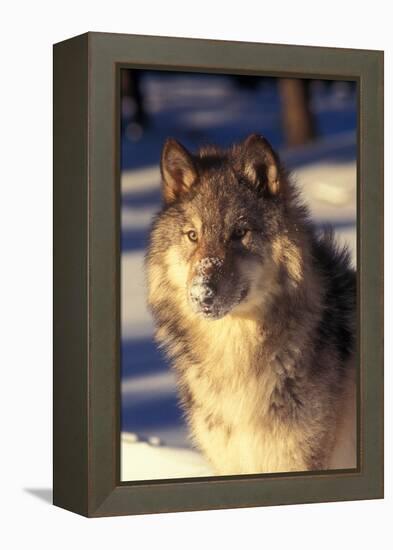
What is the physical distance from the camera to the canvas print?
784cm

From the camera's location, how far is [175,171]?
26.0ft

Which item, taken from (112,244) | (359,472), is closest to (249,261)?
(112,244)

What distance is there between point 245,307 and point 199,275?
0.32 metres

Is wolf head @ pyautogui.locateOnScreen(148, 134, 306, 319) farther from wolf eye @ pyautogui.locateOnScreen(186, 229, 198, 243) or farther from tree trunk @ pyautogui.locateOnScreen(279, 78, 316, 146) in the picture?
tree trunk @ pyautogui.locateOnScreen(279, 78, 316, 146)

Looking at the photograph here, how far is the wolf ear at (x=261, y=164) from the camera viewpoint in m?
8.02

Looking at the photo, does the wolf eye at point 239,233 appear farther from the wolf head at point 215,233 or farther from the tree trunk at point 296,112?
the tree trunk at point 296,112

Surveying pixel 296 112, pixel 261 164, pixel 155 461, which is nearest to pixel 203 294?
pixel 261 164

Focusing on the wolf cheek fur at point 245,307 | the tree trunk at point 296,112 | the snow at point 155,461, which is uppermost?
the tree trunk at point 296,112

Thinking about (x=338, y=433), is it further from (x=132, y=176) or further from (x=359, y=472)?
(x=132, y=176)

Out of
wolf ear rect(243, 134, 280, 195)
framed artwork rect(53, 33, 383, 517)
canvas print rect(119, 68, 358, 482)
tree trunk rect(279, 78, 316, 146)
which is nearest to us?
framed artwork rect(53, 33, 383, 517)

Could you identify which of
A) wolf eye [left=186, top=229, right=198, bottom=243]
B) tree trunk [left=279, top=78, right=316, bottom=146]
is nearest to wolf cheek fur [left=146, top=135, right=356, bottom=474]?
wolf eye [left=186, top=229, right=198, bottom=243]

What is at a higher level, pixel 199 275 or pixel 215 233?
pixel 215 233

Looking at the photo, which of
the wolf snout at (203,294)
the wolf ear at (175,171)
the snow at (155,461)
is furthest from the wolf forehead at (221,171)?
the snow at (155,461)

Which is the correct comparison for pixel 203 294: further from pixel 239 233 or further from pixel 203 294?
pixel 239 233
